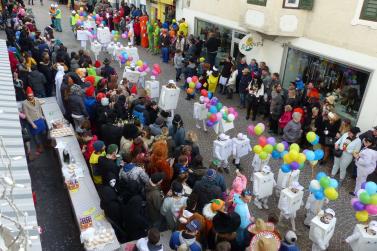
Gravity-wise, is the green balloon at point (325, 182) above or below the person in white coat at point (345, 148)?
above

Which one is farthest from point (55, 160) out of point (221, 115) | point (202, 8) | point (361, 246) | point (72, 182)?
point (202, 8)

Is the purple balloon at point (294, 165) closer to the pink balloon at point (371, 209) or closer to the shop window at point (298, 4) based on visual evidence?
the pink balloon at point (371, 209)

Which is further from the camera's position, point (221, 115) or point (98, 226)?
point (221, 115)

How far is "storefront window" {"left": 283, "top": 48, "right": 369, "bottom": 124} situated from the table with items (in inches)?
304

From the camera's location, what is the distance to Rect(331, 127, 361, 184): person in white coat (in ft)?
26.7

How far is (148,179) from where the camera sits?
630 cm

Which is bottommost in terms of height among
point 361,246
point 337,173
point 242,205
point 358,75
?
point 337,173

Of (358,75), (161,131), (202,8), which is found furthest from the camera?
(202,8)

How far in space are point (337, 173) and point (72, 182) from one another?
6808 millimetres

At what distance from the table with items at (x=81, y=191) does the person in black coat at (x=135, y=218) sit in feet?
1.05

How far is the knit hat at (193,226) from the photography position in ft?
16.7

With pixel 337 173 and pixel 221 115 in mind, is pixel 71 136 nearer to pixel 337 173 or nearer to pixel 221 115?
pixel 221 115

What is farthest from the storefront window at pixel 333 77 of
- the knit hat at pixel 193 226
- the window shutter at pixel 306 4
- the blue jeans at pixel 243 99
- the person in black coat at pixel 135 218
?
the person in black coat at pixel 135 218

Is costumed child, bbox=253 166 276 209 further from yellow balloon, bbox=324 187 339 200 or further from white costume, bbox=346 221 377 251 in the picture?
white costume, bbox=346 221 377 251
